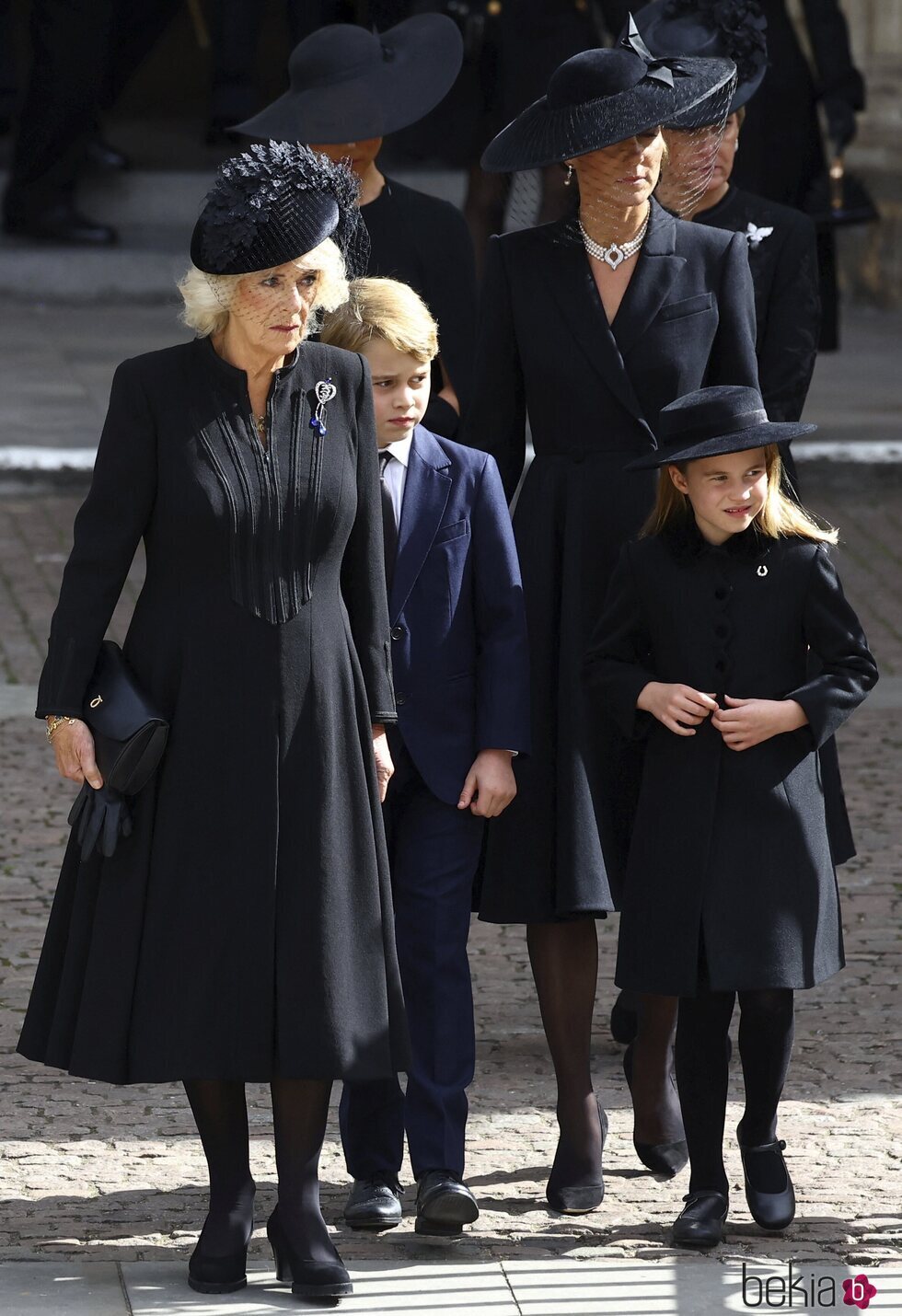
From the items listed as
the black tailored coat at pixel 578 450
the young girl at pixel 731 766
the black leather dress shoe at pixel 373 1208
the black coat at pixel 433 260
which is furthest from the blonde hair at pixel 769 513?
the black leather dress shoe at pixel 373 1208

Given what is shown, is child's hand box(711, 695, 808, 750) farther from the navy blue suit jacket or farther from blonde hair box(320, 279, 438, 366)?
blonde hair box(320, 279, 438, 366)

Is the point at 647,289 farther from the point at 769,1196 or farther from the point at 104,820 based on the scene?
the point at 769,1196

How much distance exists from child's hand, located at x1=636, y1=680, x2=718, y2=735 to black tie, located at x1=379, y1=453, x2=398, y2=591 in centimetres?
50

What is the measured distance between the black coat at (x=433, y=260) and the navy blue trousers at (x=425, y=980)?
1077mm

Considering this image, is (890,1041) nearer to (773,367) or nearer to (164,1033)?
(773,367)

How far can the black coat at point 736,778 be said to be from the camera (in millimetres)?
4254

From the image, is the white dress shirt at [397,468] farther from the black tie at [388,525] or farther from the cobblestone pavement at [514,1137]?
the cobblestone pavement at [514,1137]

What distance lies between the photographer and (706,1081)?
14.3 feet

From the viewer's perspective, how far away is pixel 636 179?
4.55 metres

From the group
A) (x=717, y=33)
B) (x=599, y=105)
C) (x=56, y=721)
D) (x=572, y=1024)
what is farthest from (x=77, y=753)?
(x=717, y=33)

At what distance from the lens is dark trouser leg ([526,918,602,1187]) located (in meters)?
4.52

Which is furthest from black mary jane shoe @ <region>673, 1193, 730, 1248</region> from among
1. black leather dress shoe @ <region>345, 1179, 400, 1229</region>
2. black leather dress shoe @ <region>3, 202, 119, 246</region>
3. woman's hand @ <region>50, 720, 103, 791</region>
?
black leather dress shoe @ <region>3, 202, 119, 246</region>

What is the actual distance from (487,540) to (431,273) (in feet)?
3.32

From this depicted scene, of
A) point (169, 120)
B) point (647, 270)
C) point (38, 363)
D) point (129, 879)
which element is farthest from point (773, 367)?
point (169, 120)
